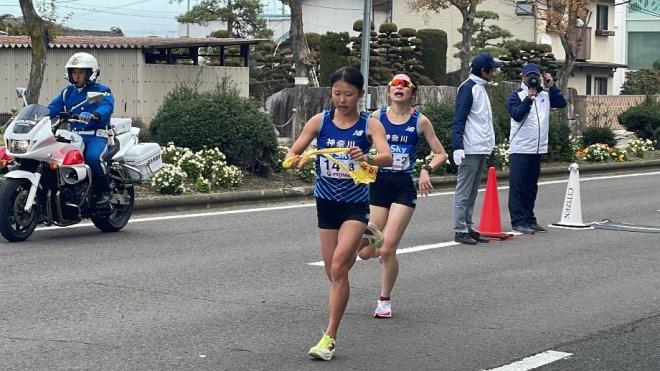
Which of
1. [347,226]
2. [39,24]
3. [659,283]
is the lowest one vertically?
[659,283]

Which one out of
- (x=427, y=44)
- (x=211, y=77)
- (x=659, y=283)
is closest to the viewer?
(x=659, y=283)

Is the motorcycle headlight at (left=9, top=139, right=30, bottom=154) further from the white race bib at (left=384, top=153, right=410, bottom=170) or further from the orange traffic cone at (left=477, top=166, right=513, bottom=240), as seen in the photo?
the orange traffic cone at (left=477, top=166, right=513, bottom=240)

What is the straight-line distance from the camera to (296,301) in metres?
9.12

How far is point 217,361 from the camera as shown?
702 cm

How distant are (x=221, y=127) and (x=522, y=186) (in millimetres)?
5989

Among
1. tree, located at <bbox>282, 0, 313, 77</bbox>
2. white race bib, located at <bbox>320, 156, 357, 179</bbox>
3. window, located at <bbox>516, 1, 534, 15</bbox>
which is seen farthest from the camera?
window, located at <bbox>516, 1, 534, 15</bbox>

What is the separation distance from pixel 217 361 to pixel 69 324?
148 centimetres

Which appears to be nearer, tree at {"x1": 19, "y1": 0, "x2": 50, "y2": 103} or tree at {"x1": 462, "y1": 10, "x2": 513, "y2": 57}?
tree at {"x1": 19, "y1": 0, "x2": 50, "y2": 103}

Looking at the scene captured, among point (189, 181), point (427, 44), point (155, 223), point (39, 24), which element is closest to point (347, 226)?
point (155, 223)

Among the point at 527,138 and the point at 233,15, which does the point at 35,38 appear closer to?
the point at 527,138

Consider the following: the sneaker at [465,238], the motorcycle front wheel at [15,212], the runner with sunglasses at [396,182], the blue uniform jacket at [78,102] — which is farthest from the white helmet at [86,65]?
the sneaker at [465,238]

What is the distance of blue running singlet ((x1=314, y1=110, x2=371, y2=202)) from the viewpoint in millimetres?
7309

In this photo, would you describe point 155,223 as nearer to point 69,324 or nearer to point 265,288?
point 265,288

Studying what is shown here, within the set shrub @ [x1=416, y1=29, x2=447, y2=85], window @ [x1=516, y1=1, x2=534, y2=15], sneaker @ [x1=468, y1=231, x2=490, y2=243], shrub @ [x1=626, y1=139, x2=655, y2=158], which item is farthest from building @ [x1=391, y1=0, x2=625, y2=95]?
sneaker @ [x1=468, y1=231, x2=490, y2=243]
